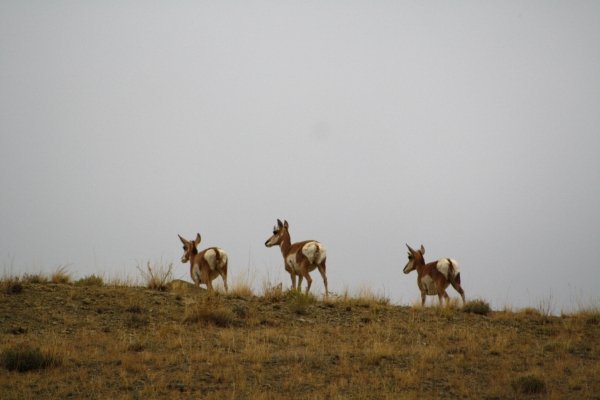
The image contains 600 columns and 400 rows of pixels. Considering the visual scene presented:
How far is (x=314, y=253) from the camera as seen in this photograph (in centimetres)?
2086

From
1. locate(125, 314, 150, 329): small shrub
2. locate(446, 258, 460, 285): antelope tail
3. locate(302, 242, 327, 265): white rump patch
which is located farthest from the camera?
locate(302, 242, 327, 265): white rump patch

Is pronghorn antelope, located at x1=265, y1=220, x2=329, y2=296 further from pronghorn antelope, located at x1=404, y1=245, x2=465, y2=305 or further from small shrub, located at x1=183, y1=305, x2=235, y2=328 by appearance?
small shrub, located at x1=183, y1=305, x2=235, y2=328

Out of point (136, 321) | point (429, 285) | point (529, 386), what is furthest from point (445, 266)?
point (136, 321)

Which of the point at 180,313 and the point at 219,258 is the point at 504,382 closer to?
the point at 180,313

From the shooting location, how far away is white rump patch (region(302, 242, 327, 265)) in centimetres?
2084

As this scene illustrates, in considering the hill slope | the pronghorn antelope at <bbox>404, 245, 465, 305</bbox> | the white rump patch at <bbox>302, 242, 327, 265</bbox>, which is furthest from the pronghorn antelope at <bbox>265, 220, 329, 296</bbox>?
the pronghorn antelope at <bbox>404, 245, 465, 305</bbox>

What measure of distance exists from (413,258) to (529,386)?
39.1 feet

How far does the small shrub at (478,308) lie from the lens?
18.2 m

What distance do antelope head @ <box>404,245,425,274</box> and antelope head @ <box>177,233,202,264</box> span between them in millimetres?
7040

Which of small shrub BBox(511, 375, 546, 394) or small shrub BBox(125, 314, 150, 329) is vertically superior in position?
small shrub BBox(125, 314, 150, 329)

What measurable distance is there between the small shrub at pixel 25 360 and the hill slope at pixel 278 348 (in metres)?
0.11

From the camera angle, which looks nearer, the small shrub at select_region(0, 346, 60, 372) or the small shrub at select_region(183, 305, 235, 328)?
the small shrub at select_region(0, 346, 60, 372)

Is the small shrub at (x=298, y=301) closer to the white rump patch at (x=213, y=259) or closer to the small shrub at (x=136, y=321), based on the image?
the white rump patch at (x=213, y=259)

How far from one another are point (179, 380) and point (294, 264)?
33.3 ft
